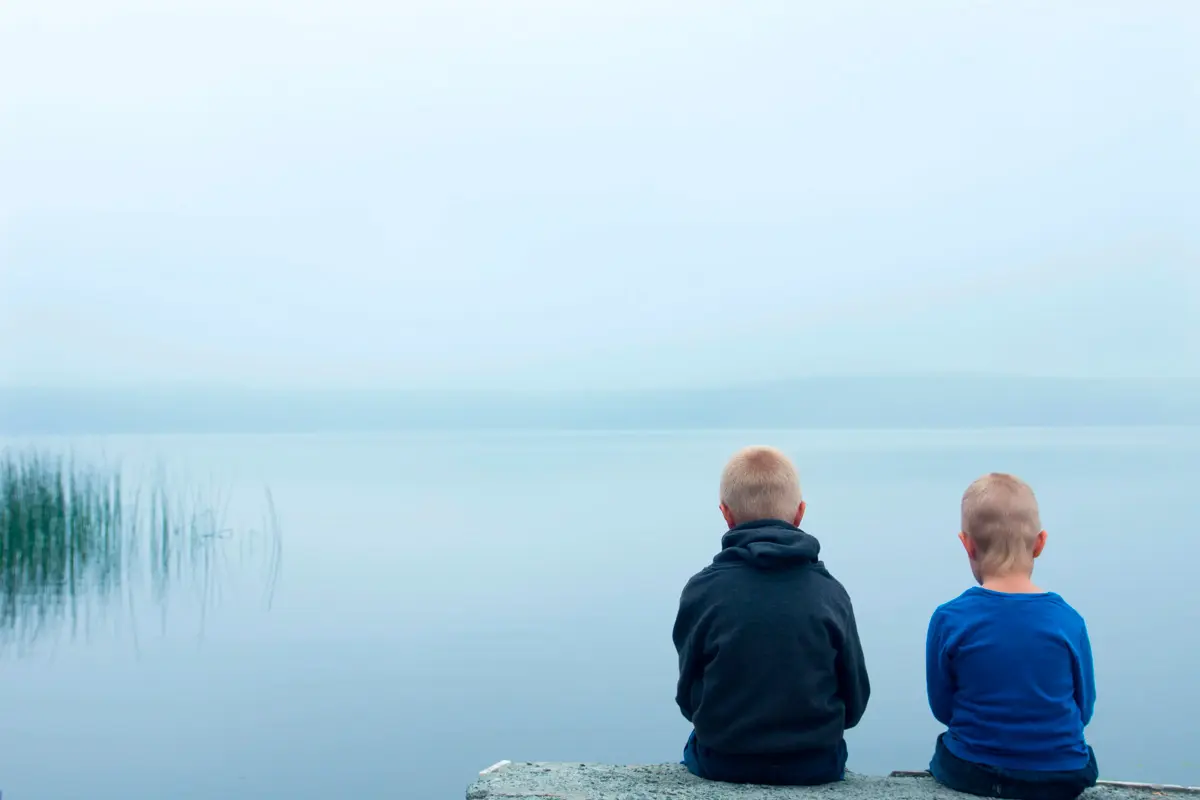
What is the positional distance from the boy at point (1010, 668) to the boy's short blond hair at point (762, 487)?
1.29 ft

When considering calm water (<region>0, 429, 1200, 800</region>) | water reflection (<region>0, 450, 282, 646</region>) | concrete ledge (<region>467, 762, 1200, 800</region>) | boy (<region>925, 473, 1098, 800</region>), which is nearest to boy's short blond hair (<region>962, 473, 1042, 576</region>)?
boy (<region>925, 473, 1098, 800</region>)

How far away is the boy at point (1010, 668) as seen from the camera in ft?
6.83

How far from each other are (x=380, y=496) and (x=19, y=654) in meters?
14.3

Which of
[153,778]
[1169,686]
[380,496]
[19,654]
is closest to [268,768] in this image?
[153,778]

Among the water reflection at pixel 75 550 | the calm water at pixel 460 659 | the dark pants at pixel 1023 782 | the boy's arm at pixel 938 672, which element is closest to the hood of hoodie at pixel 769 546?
the boy's arm at pixel 938 672

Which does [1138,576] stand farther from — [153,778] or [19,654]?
[19,654]

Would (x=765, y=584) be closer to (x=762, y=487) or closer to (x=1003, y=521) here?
(x=762, y=487)

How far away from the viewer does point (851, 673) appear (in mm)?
2236

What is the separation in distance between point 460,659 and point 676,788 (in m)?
5.30

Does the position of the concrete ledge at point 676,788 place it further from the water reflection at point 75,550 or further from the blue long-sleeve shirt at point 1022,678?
the water reflection at point 75,550

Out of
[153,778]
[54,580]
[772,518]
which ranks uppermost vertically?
[772,518]

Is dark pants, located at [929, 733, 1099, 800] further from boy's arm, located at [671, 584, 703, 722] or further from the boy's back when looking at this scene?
boy's arm, located at [671, 584, 703, 722]

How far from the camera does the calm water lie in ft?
17.5

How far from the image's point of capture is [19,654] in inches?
274
